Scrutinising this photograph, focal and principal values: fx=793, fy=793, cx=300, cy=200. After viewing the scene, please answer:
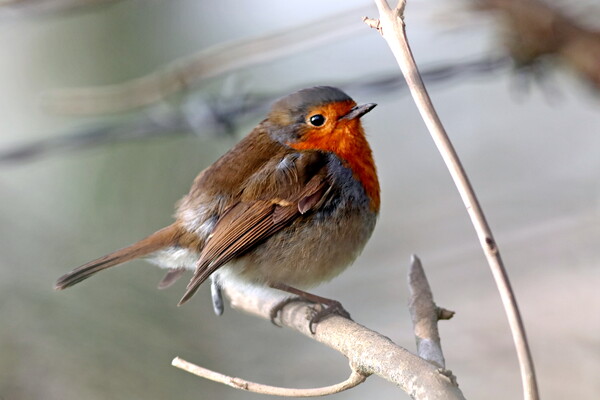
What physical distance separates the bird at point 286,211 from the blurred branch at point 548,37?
0.89 m

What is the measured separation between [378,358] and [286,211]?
1045 mm

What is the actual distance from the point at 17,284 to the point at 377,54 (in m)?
2.51

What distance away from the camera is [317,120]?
2.79 m

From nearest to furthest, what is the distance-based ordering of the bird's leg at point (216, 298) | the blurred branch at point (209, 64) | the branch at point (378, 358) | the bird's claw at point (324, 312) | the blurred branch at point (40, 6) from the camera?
the branch at point (378, 358) → the bird's claw at point (324, 312) → the bird's leg at point (216, 298) → the blurred branch at point (40, 6) → the blurred branch at point (209, 64)

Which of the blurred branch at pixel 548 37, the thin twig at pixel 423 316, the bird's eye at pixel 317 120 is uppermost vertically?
the blurred branch at pixel 548 37

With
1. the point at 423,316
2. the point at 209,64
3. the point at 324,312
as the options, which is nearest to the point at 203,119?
the point at 209,64

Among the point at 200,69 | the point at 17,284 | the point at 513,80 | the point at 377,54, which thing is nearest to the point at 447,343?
the point at 513,80

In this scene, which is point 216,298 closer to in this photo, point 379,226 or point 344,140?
point 344,140

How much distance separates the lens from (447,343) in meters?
3.18

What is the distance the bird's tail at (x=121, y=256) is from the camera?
2.61m

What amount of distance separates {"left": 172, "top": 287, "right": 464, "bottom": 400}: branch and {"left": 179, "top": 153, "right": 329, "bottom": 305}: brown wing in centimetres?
28

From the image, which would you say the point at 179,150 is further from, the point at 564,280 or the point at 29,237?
the point at 564,280

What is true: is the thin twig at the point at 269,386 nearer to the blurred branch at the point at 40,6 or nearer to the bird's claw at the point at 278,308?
the bird's claw at the point at 278,308

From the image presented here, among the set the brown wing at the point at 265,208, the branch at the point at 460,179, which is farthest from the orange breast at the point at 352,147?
the branch at the point at 460,179
